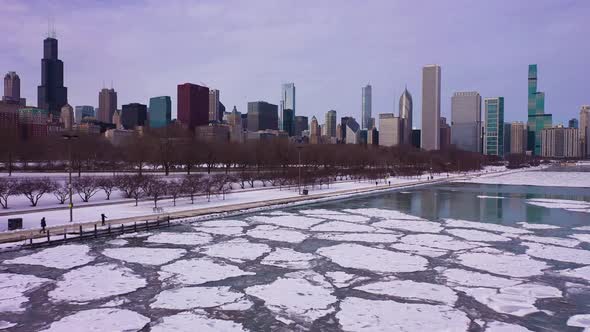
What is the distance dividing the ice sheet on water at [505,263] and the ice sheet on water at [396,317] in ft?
17.2

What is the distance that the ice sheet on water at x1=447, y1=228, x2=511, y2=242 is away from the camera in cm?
2227

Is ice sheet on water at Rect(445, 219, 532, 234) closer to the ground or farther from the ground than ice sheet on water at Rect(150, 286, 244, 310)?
closer to the ground

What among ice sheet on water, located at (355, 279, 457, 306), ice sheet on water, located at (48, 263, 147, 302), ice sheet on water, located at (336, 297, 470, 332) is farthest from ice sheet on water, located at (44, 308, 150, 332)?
ice sheet on water, located at (355, 279, 457, 306)

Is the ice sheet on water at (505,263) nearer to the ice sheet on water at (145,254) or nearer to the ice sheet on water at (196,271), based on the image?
the ice sheet on water at (196,271)

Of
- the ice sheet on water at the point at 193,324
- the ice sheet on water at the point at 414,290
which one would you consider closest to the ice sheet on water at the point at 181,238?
the ice sheet on water at the point at 193,324

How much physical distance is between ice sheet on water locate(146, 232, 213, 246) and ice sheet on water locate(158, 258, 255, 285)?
381cm

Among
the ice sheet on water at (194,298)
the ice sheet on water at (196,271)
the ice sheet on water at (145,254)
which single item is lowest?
the ice sheet on water at (145,254)

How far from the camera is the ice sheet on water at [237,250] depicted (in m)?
18.1

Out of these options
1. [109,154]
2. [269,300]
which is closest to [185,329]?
[269,300]

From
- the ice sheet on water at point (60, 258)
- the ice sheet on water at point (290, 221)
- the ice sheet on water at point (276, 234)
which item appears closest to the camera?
the ice sheet on water at point (60, 258)

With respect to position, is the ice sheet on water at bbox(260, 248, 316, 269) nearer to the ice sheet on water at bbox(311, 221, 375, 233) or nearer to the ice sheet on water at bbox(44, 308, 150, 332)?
the ice sheet on water at bbox(311, 221, 375, 233)

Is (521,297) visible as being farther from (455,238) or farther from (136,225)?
(136,225)

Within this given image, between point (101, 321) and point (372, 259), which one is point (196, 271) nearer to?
point (101, 321)

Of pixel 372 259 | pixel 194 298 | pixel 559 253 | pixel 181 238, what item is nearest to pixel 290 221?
pixel 181 238
